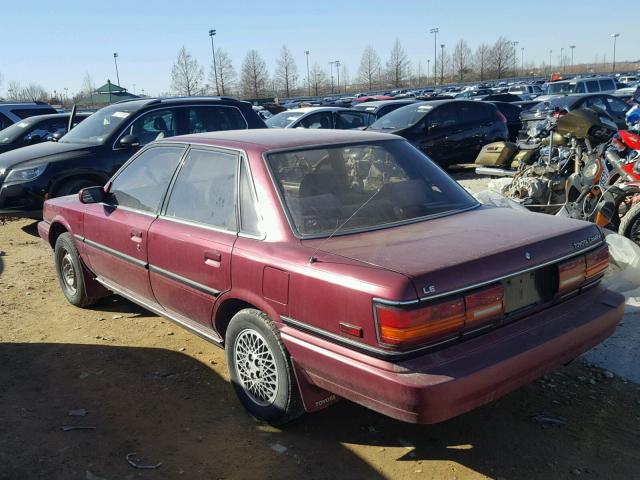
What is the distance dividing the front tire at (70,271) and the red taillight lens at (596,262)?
13.6 ft

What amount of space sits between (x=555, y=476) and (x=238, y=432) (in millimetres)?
1720

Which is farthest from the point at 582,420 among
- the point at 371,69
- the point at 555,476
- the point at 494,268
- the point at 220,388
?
the point at 371,69

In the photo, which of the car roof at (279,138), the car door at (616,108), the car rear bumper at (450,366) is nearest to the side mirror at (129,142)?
the car roof at (279,138)

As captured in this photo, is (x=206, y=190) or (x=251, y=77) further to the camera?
(x=251, y=77)

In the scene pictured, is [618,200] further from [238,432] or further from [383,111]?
[383,111]

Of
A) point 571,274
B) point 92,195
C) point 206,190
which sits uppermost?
point 206,190

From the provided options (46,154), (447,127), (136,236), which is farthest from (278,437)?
(447,127)

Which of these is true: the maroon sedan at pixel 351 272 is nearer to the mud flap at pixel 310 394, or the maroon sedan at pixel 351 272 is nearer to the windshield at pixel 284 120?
the mud flap at pixel 310 394

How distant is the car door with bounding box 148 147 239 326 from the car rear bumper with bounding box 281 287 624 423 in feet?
2.43

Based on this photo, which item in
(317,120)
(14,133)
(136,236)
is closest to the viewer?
(136,236)

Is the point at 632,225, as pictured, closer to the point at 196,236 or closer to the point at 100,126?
the point at 196,236

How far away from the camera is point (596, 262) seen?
3410 mm

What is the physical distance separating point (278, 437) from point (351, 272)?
1.22 m

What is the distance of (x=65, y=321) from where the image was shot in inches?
212
